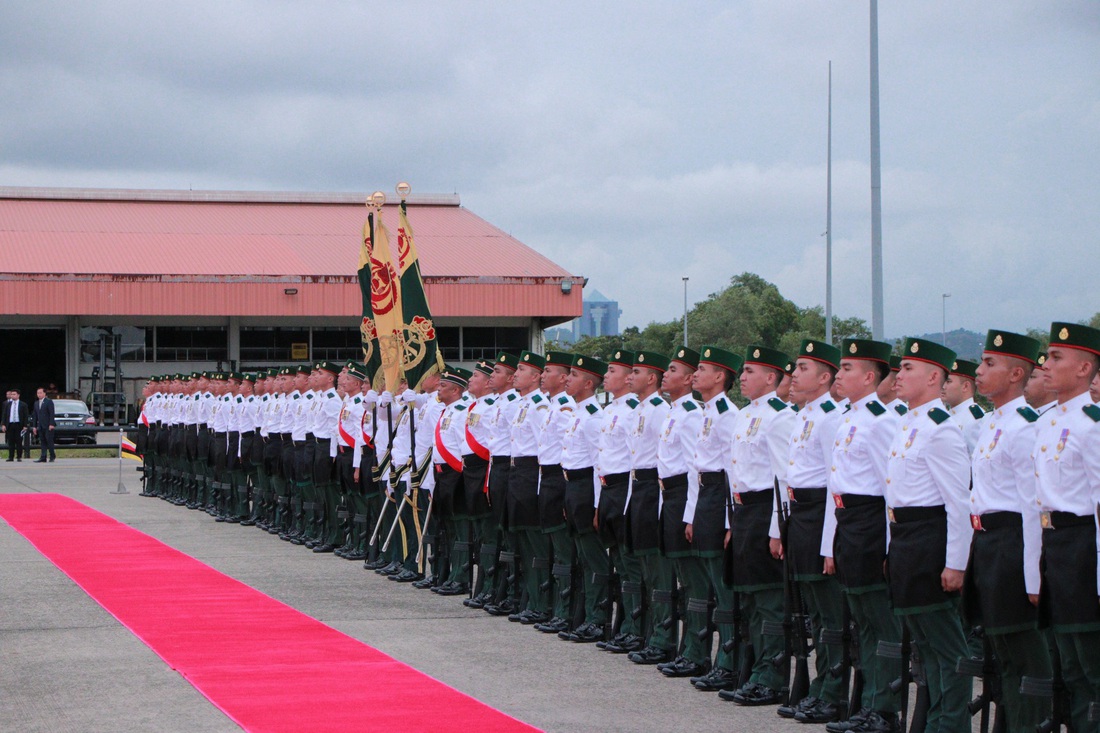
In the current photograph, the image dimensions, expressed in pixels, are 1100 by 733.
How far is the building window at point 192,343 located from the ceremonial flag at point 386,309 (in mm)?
34521

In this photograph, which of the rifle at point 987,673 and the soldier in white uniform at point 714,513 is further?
the soldier in white uniform at point 714,513

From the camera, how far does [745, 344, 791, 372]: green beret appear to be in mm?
7809

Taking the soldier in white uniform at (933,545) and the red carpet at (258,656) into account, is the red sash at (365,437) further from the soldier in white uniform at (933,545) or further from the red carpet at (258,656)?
the soldier in white uniform at (933,545)

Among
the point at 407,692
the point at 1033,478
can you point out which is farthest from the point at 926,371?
the point at 407,692

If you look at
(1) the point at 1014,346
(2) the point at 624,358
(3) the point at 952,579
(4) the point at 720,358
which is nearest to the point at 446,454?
(2) the point at 624,358

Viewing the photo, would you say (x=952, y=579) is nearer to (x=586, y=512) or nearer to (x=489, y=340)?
(x=586, y=512)

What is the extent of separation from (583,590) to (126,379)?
39.5m

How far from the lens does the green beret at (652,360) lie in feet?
29.7

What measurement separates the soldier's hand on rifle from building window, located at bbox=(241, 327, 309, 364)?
4318 cm

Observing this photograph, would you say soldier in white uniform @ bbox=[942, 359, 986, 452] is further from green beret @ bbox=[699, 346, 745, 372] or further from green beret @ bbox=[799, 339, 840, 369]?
green beret @ bbox=[699, 346, 745, 372]

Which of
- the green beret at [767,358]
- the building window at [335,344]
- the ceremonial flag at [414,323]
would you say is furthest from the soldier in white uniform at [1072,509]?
the building window at [335,344]

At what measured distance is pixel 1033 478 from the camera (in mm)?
5762

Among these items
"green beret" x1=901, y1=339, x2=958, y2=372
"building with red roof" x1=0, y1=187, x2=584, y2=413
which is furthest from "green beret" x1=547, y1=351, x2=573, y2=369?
"building with red roof" x1=0, y1=187, x2=584, y2=413

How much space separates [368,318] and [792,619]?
776cm
